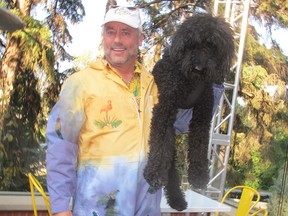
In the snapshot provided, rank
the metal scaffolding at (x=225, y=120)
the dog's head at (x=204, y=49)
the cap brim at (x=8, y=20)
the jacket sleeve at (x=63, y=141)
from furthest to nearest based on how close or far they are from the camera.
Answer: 1. the metal scaffolding at (x=225, y=120)
2. the cap brim at (x=8, y=20)
3. the jacket sleeve at (x=63, y=141)
4. the dog's head at (x=204, y=49)

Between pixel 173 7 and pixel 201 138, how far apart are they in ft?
17.4

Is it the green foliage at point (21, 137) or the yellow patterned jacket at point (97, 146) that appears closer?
the yellow patterned jacket at point (97, 146)

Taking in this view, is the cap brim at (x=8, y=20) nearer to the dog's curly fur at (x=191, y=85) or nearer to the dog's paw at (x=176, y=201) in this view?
the dog's curly fur at (x=191, y=85)

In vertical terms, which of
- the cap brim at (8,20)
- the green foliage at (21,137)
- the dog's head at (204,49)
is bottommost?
the green foliage at (21,137)

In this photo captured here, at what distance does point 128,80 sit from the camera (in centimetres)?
136

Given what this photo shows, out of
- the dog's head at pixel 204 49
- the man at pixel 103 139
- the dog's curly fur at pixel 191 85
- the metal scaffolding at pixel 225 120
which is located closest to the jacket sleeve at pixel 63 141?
the man at pixel 103 139

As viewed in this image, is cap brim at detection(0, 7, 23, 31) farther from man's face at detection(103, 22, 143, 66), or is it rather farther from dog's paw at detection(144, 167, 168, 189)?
dog's paw at detection(144, 167, 168, 189)

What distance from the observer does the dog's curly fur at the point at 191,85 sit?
44.3 inches

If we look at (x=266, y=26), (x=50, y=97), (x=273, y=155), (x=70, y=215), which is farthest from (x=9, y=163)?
(x=266, y=26)

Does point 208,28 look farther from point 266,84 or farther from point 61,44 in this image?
point 266,84

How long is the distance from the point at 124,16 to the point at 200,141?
51 cm

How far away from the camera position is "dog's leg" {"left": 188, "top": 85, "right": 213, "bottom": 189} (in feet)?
4.27

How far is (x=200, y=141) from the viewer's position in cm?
130

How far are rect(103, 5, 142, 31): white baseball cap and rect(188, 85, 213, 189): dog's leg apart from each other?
0.36 meters
